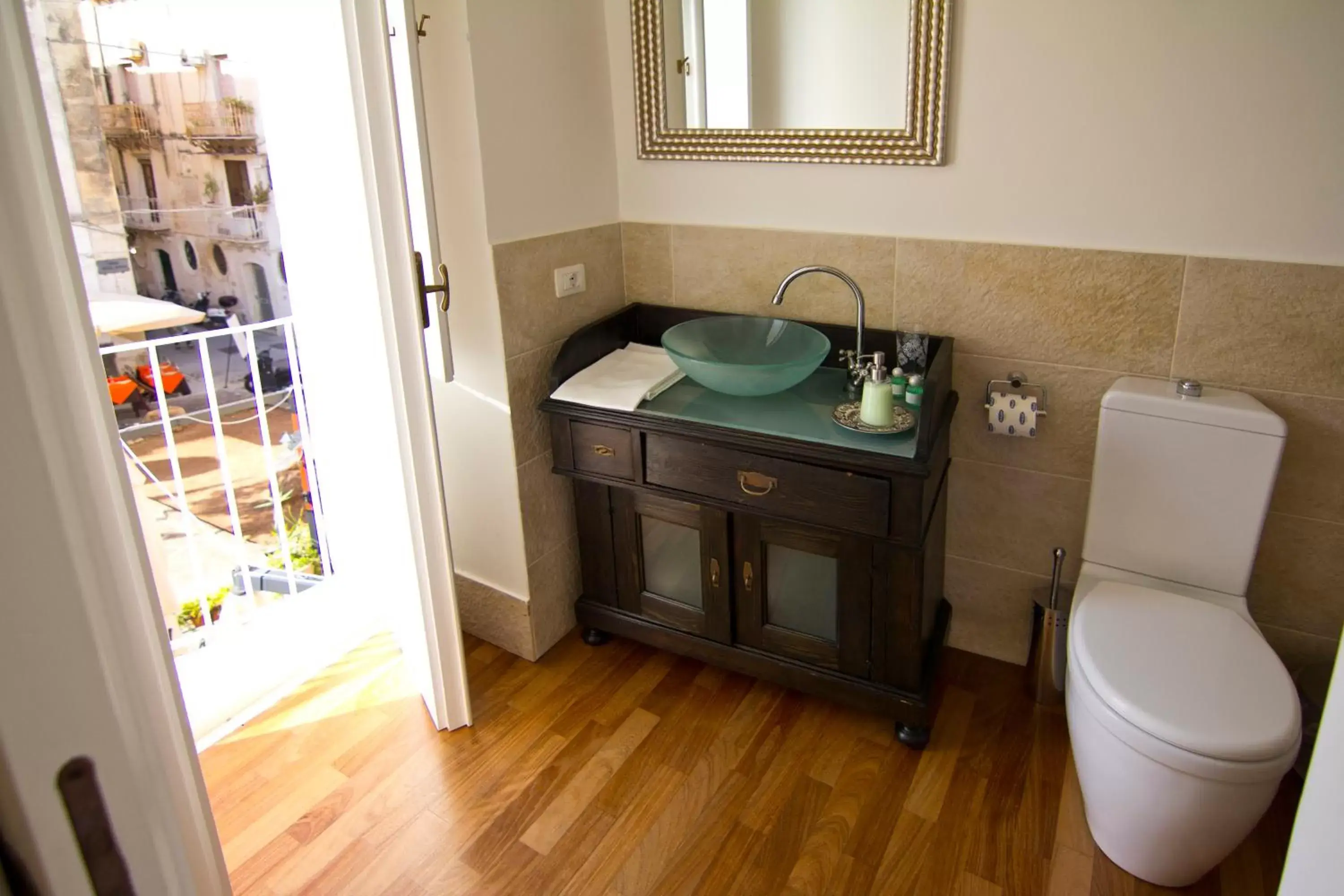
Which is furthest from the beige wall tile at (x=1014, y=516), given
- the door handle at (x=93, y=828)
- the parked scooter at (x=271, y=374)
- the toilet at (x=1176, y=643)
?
the parked scooter at (x=271, y=374)

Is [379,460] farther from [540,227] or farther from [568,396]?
[540,227]

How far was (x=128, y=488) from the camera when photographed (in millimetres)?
1355

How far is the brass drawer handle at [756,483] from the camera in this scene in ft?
6.68

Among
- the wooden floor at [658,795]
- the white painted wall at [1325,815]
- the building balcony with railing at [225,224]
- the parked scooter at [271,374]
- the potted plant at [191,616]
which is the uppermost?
the building balcony with railing at [225,224]

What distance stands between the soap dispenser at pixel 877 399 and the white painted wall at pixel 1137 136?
1.44ft

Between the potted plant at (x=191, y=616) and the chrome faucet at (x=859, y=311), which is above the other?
the chrome faucet at (x=859, y=311)

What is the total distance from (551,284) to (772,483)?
0.82 m

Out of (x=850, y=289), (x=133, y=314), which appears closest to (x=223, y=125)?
(x=133, y=314)

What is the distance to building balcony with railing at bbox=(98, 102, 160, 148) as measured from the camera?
291 centimetres

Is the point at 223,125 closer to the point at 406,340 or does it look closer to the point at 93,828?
the point at 406,340

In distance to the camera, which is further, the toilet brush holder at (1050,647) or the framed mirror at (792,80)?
the toilet brush holder at (1050,647)

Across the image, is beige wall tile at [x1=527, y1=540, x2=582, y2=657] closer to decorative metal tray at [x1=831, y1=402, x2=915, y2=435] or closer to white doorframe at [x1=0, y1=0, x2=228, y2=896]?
decorative metal tray at [x1=831, y1=402, x2=915, y2=435]

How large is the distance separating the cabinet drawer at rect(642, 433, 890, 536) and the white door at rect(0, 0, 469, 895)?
565mm

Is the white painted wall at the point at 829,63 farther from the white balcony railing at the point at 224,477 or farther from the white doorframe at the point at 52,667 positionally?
the white doorframe at the point at 52,667
